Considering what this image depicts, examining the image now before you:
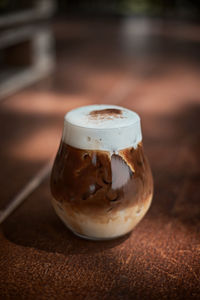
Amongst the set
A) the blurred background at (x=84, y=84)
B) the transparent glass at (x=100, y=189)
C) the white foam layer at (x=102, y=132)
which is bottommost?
the blurred background at (x=84, y=84)

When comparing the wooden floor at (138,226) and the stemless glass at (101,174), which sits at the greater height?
the stemless glass at (101,174)

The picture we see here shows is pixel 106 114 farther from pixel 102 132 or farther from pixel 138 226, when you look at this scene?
pixel 138 226

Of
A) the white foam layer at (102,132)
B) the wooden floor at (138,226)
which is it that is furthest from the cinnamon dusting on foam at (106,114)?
the wooden floor at (138,226)

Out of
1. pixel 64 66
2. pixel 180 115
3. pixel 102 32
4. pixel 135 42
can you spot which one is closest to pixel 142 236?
pixel 180 115

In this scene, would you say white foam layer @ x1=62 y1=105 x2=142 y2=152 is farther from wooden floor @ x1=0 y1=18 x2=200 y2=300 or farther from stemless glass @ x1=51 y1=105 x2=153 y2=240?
wooden floor @ x1=0 y1=18 x2=200 y2=300

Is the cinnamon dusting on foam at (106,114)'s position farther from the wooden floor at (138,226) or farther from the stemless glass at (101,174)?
the wooden floor at (138,226)

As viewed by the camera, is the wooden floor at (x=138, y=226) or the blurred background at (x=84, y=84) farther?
the blurred background at (x=84, y=84)

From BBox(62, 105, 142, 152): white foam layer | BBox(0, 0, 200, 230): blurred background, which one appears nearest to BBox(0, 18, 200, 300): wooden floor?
BBox(0, 0, 200, 230): blurred background
